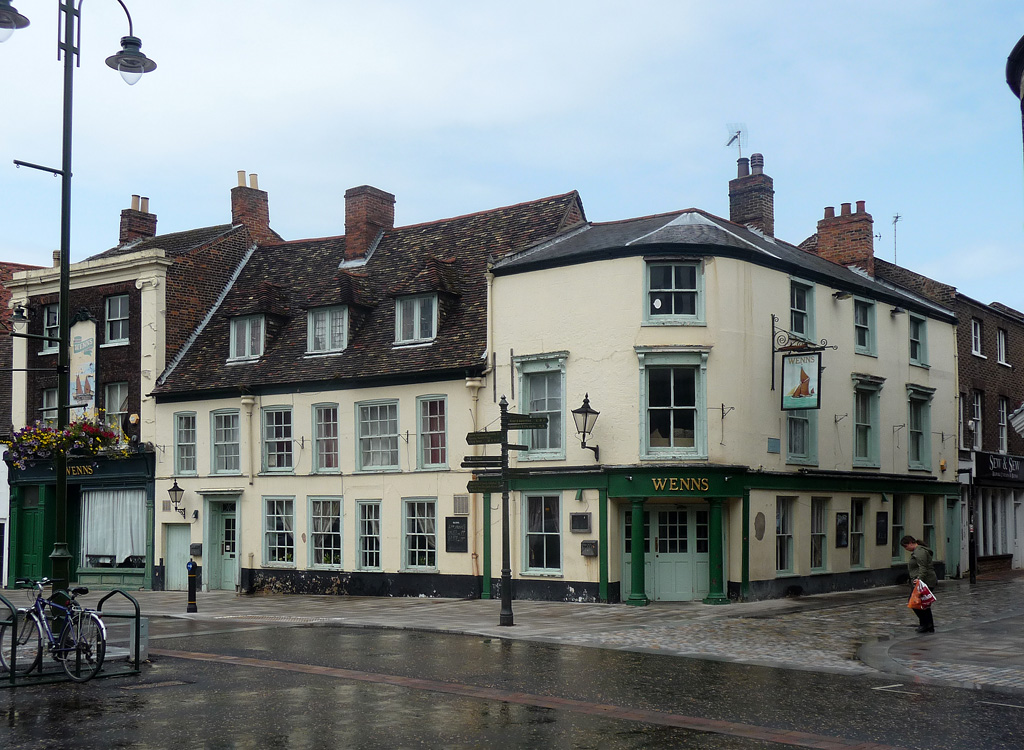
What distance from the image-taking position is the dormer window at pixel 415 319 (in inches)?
1049

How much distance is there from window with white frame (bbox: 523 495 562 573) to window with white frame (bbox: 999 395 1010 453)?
18420 millimetres

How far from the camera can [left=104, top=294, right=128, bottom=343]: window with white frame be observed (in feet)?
104

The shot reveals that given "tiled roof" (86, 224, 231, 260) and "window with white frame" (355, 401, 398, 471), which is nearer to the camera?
"window with white frame" (355, 401, 398, 471)

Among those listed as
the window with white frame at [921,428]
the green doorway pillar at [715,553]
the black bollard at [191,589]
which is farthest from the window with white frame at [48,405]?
the window with white frame at [921,428]

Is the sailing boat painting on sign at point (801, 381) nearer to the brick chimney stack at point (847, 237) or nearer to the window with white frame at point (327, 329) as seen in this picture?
the brick chimney stack at point (847, 237)

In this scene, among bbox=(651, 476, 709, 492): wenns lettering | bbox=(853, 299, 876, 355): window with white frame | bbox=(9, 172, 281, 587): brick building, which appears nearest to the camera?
bbox=(651, 476, 709, 492): wenns lettering

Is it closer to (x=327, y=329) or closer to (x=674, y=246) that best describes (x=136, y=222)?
(x=327, y=329)

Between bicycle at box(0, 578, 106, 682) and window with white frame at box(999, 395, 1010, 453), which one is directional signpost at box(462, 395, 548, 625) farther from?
window with white frame at box(999, 395, 1010, 453)

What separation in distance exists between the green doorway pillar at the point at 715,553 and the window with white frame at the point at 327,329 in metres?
10.5

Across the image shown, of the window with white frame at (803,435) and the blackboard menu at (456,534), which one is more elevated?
the window with white frame at (803,435)

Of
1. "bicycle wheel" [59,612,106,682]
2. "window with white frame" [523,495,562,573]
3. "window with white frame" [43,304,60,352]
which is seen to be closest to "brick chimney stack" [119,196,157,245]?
"window with white frame" [43,304,60,352]

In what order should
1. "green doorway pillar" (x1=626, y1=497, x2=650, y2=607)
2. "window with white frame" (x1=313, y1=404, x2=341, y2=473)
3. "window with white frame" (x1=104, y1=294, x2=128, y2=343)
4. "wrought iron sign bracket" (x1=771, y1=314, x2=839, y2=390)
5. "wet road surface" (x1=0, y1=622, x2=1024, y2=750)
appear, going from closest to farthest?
"wet road surface" (x1=0, y1=622, x2=1024, y2=750) < "green doorway pillar" (x1=626, y1=497, x2=650, y2=607) < "wrought iron sign bracket" (x1=771, y1=314, x2=839, y2=390) < "window with white frame" (x1=313, y1=404, x2=341, y2=473) < "window with white frame" (x1=104, y1=294, x2=128, y2=343)

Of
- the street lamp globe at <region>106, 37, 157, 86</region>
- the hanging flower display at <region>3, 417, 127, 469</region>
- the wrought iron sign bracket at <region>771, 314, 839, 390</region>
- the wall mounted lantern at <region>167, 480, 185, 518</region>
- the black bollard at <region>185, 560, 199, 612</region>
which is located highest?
the street lamp globe at <region>106, 37, 157, 86</region>

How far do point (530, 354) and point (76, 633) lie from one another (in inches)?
529
